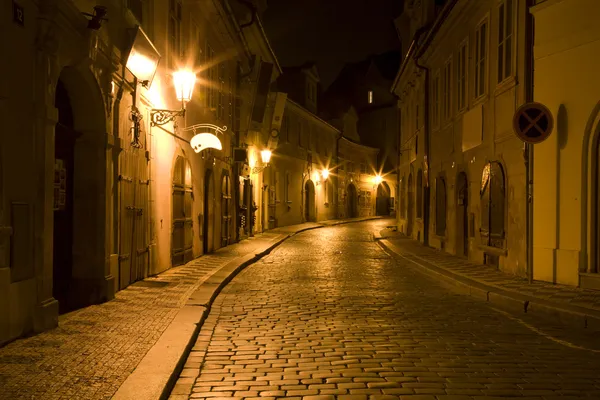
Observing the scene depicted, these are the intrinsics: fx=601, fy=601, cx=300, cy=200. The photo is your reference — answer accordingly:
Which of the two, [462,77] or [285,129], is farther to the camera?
[285,129]

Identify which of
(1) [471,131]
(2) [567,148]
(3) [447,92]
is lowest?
(2) [567,148]

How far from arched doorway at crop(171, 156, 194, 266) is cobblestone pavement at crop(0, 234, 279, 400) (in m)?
3.98

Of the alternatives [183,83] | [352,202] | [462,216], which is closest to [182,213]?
[183,83]

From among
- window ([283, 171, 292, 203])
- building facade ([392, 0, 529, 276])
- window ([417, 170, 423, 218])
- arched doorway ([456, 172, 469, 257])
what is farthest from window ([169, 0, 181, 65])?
window ([283, 171, 292, 203])

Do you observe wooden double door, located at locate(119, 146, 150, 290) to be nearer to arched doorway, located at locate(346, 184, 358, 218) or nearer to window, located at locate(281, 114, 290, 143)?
window, located at locate(281, 114, 290, 143)

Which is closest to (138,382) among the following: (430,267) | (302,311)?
(302,311)

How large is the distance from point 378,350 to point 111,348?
2.86 meters

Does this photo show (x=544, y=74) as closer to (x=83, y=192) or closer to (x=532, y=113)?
(x=532, y=113)

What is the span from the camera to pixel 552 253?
36.3 ft

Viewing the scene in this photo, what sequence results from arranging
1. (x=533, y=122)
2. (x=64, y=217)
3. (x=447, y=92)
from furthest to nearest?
(x=447, y=92), (x=533, y=122), (x=64, y=217)

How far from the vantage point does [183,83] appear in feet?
41.4

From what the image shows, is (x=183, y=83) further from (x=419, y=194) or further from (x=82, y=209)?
(x=419, y=194)

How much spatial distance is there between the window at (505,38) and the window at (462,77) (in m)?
2.72

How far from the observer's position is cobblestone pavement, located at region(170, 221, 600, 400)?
5.29 meters
